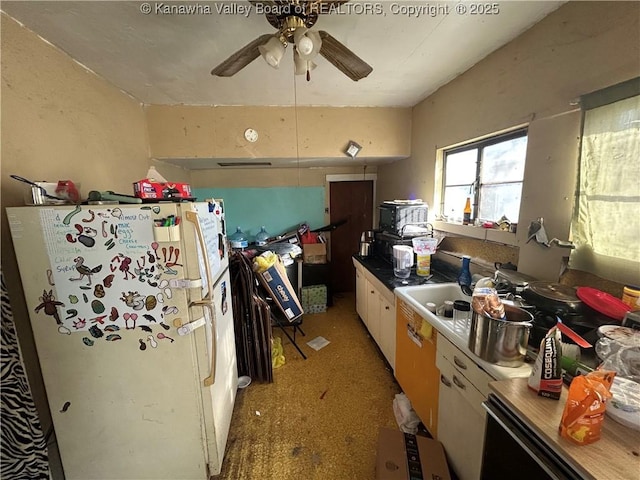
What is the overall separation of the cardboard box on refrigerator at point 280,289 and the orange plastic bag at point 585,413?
201 centimetres

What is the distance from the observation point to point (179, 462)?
140cm

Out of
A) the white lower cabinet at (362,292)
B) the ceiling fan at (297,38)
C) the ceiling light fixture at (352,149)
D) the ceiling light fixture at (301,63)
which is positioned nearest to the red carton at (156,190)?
the ceiling fan at (297,38)

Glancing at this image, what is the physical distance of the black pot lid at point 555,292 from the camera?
1118mm

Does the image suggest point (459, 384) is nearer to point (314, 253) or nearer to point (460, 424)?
point (460, 424)

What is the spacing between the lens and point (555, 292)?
3.90 ft

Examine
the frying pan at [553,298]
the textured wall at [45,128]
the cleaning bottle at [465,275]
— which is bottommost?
the cleaning bottle at [465,275]

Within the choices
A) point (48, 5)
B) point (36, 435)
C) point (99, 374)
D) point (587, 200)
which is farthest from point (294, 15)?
point (36, 435)

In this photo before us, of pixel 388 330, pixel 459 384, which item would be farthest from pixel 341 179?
pixel 459 384

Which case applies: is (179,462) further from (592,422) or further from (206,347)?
(592,422)

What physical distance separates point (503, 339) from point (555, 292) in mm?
390

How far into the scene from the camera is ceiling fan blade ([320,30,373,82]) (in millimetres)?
1304

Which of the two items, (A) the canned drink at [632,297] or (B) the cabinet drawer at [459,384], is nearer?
(A) the canned drink at [632,297]

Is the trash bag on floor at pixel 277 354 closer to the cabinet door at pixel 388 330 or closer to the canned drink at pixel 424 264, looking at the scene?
the cabinet door at pixel 388 330

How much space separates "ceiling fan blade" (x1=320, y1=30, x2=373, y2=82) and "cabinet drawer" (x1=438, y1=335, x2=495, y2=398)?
159cm
